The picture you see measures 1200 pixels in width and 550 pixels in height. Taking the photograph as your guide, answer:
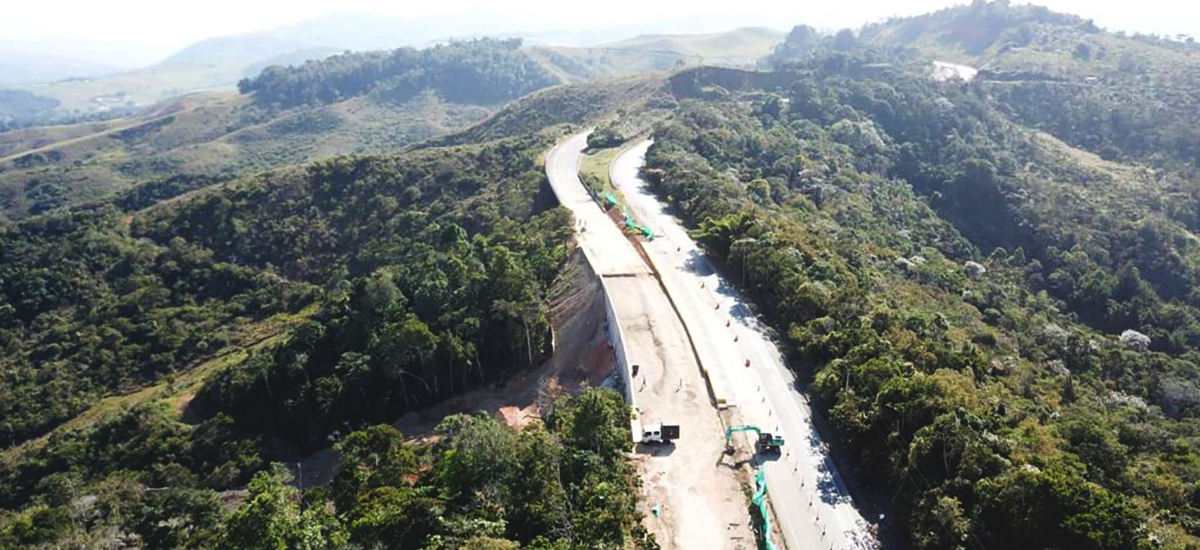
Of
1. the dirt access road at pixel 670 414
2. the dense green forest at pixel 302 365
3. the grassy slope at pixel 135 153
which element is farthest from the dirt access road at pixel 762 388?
the grassy slope at pixel 135 153

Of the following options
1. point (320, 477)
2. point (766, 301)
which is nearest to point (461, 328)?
point (320, 477)

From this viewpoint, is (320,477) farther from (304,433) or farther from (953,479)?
(953,479)

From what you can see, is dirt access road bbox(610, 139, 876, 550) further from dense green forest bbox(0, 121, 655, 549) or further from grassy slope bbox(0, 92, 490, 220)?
grassy slope bbox(0, 92, 490, 220)

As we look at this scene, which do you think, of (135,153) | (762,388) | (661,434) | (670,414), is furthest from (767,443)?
(135,153)

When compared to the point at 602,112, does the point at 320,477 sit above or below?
below

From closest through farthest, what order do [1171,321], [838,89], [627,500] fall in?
[627,500], [1171,321], [838,89]

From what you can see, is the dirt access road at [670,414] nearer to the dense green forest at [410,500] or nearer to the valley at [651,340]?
the valley at [651,340]

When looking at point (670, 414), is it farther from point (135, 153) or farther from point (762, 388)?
point (135, 153)

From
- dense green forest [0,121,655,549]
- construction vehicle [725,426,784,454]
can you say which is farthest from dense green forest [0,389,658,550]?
construction vehicle [725,426,784,454]
